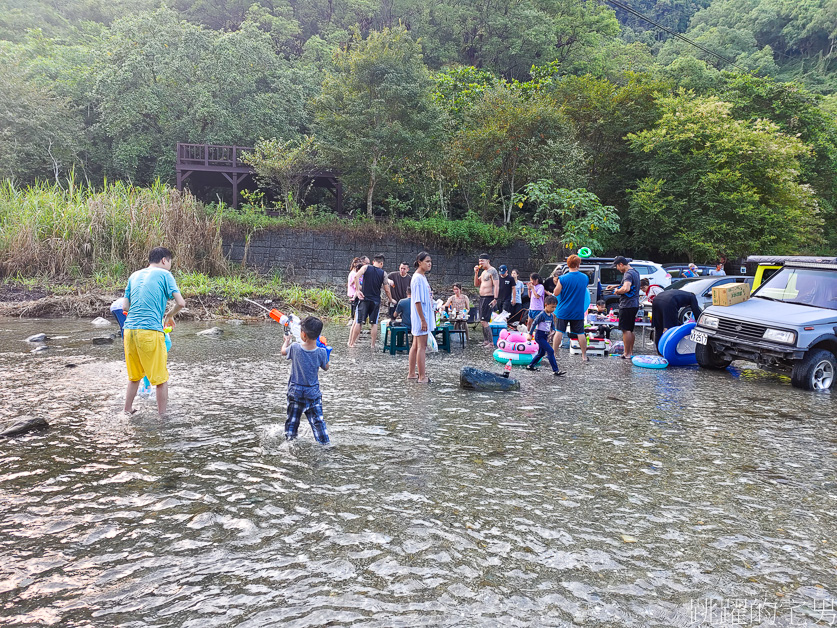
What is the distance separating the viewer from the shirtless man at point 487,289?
13.4 meters

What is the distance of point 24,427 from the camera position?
5.96m

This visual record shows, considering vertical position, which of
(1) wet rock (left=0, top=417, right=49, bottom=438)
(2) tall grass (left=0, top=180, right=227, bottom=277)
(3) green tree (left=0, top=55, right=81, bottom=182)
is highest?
(3) green tree (left=0, top=55, right=81, bottom=182)

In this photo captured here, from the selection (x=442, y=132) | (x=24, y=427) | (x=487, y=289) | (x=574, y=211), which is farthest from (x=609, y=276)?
(x=24, y=427)

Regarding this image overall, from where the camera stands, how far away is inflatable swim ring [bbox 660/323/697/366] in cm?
1140

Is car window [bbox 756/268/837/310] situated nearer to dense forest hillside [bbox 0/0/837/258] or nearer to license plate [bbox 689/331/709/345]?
license plate [bbox 689/331/709/345]

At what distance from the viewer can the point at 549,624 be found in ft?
10.00

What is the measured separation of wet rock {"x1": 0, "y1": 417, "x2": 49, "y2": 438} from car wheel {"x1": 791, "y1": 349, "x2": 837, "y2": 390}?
1031 cm

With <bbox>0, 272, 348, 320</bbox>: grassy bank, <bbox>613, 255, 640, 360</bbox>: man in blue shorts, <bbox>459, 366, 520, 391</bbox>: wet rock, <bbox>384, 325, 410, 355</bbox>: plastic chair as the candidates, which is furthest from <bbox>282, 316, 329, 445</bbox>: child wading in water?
<bbox>0, 272, 348, 320</bbox>: grassy bank

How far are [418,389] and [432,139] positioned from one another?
58.6 feet

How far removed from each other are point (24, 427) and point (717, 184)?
2591 centimetres

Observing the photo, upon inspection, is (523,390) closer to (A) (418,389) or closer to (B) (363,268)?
(A) (418,389)

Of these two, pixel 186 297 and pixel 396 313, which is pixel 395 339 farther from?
pixel 186 297

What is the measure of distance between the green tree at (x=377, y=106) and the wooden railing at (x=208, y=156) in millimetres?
4278

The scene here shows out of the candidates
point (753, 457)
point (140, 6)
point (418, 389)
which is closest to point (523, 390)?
point (418, 389)
